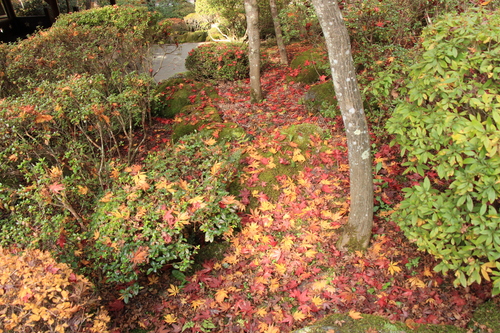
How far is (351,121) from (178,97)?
5694 millimetres

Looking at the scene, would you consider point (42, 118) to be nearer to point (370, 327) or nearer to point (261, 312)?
point (261, 312)

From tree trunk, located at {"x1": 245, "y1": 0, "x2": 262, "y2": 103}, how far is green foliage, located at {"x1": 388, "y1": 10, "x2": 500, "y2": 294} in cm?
435

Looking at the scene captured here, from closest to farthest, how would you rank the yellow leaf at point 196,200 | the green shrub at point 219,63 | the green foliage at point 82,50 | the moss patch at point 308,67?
the yellow leaf at point 196,200 < the green foliage at point 82,50 < the moss patch at point 308,67 < the green shrub at point 219,63

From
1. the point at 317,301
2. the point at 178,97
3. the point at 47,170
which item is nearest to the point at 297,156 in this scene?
the point at 317,301

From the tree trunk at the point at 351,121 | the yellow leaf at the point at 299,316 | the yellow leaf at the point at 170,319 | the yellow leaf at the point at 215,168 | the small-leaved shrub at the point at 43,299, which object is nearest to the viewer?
the small-leaved shrub at the point at 43,299

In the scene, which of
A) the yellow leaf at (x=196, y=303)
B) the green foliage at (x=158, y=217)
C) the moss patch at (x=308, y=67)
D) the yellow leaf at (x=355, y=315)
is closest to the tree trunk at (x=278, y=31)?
the moss patch at (x=308, y=67)

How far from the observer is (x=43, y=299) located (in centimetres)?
251

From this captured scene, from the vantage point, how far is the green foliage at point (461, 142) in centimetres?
247

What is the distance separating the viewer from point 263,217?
439 centimetres

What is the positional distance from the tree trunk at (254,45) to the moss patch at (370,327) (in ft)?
18.4

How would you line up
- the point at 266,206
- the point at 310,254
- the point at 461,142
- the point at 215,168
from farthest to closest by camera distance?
the point at 266,206, the point at 215,168, the point at 310,254, the point at 461,142

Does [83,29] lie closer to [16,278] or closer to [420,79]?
[16,278]

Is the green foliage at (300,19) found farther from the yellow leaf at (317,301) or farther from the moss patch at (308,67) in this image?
the yellow leaf at (317,301)

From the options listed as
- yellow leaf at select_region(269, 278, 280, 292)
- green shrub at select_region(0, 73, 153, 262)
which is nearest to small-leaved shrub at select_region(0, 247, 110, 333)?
green shrub at select_region(0, 73, 153, 262)
